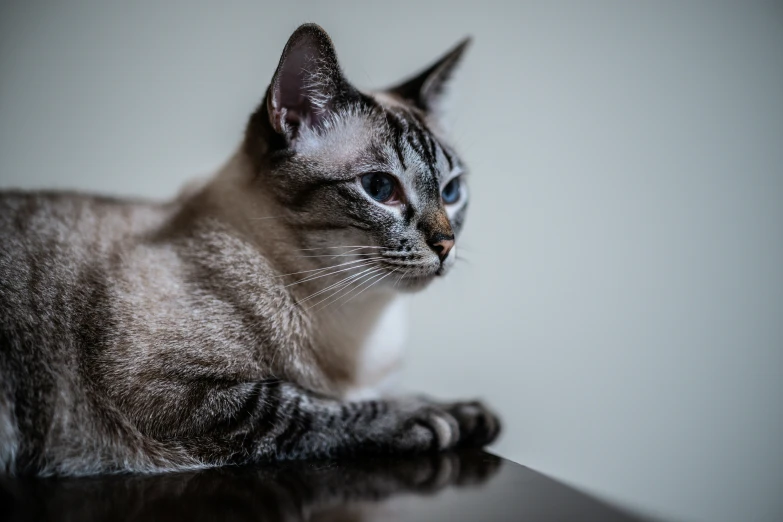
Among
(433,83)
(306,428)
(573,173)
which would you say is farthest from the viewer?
(573,173)

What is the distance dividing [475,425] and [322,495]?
44 centimetres

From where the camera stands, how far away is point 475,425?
1217 mm

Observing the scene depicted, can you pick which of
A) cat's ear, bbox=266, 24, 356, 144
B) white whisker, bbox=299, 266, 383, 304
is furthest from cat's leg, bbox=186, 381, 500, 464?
cat's ear, bbox=266, 24, 356, 144

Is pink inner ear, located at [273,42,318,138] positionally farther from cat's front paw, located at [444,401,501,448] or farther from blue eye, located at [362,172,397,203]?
cat's front paw, located at [444,401,501,448]

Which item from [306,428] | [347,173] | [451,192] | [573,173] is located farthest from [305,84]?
[573,173]

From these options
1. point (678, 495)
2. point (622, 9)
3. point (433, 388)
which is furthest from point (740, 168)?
point (433, 388)

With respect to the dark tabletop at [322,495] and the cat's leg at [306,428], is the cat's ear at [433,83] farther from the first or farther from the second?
the dark tabletop at [322,495]

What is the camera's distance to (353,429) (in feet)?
3.62

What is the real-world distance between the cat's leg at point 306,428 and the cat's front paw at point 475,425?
1.6 inches

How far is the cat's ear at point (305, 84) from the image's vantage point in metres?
1.11

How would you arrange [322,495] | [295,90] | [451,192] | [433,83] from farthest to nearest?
1. [433,83]
2. [451,192]
3. [295,90]
4. [322,495]

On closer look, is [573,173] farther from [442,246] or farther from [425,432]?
[425,432]

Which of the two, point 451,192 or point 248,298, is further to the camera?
point 451,192

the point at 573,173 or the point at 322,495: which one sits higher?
the point at 573,173
